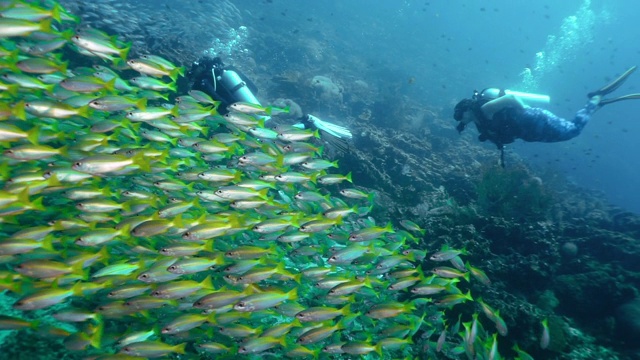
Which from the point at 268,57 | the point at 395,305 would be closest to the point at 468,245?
the point at 395,305

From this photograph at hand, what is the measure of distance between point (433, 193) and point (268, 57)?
20.0 m

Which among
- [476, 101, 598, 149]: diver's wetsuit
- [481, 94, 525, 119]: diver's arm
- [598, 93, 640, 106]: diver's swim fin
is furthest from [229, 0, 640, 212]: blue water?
[481, 94, 525, 119]: diver's arm

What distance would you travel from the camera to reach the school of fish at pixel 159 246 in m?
3.57

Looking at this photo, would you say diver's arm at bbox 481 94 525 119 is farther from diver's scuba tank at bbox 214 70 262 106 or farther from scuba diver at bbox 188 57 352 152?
diver's scuba tank at bbox 214 70 262 106

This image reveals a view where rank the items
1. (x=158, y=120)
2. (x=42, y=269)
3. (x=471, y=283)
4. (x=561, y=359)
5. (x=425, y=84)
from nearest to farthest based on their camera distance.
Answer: (x=42, y=269), (x=158, y=120), (x=561, y=359), (x=471, y=283), (x=425, y=84)

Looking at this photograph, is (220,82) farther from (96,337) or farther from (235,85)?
(96,337)

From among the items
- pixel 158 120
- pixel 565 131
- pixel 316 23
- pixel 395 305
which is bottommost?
pixel 395 305

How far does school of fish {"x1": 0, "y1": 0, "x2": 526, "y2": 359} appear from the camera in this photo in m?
3.57

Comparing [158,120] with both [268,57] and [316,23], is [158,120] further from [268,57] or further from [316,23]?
[316,23]

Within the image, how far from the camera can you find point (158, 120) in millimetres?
5414

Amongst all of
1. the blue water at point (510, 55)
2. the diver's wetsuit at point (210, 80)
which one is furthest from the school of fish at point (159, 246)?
the blue water at point (510, 55)

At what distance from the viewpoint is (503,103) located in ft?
28.5

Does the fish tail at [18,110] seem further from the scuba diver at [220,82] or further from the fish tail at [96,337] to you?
the scuba diver at [220,82]

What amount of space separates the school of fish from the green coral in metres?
5.23
